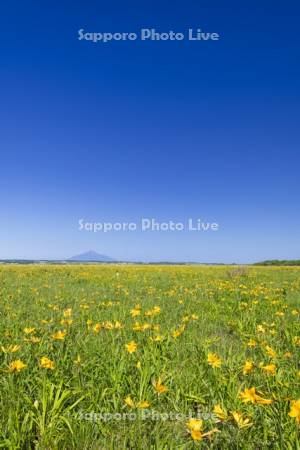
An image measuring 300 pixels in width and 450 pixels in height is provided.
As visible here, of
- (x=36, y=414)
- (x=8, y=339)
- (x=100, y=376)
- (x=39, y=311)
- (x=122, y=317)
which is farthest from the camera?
(x=39, y=311)

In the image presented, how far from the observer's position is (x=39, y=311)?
677cm

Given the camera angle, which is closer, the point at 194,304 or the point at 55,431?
the point at 55,431

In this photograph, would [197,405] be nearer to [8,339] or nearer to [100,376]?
[100,376]

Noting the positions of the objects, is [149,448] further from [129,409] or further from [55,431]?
[55,431]

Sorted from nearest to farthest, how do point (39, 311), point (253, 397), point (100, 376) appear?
point (253, 397) < point (100, 376) < point (39, 311)

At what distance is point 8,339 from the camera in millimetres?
4191

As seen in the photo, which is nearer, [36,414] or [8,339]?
[36,414]

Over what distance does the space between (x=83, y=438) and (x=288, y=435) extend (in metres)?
1.29

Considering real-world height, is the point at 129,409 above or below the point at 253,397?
below

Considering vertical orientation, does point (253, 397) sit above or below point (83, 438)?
above

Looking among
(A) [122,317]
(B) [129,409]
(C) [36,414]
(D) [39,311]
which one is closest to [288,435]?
(B) [129,409]

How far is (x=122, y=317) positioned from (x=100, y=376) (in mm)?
2711

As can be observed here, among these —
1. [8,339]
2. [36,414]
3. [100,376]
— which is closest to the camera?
[36,414]

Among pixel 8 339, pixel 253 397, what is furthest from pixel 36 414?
pixel 8 339
